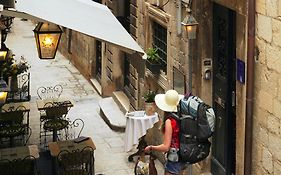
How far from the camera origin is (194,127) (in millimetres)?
6660

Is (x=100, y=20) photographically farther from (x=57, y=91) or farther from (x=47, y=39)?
(x=57, y=91)

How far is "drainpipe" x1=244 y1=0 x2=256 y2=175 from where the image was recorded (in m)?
7.46

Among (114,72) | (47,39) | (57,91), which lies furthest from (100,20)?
(57,91)

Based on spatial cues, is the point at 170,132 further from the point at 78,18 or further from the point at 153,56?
the point at 153,56

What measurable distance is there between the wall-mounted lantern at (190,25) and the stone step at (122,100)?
5468 mm

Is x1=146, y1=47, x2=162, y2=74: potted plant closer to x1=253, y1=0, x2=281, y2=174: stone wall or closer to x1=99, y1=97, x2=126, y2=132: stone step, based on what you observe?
x1=99, y1=97, x2=126, y2=132: stone step

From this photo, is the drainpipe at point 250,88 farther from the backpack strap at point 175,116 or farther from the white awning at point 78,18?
the white awning at point 78,18

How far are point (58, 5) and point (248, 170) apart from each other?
131 inches

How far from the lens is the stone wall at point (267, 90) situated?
6.98 metres

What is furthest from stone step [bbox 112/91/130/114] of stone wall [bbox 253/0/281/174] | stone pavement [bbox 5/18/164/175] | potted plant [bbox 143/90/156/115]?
stone wall [bbox 253/0/281/174]

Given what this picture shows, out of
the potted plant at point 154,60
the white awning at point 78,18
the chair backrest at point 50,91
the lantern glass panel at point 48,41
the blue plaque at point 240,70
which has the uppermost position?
the white awning at point 78,18

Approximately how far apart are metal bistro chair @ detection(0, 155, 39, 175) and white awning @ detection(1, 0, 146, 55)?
2785mm

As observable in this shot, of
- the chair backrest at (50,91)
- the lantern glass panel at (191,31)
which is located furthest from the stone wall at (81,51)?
the lantern glass panel at (191,31)

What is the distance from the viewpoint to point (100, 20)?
25.5ft
